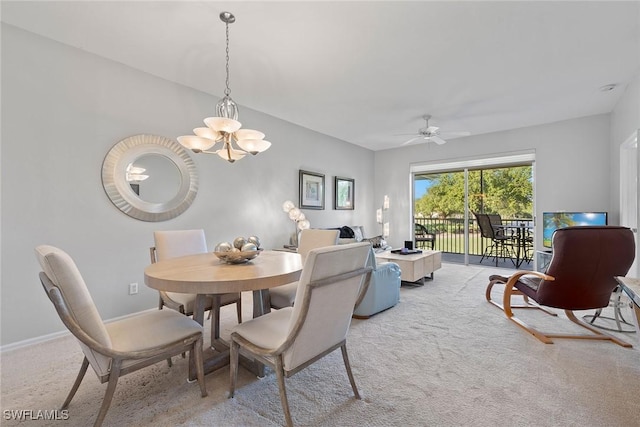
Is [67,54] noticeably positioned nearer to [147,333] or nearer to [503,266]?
[147,333]

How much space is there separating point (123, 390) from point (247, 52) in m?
2.81

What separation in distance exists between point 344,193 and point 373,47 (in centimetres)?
347

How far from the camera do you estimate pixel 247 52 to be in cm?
262

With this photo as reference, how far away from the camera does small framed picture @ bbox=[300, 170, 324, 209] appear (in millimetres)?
4840

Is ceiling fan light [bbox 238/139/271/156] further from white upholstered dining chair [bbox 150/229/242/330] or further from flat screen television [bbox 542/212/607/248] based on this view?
flat screen television [bbox 542/212/607/248]

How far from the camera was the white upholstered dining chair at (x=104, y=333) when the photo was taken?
1177mm

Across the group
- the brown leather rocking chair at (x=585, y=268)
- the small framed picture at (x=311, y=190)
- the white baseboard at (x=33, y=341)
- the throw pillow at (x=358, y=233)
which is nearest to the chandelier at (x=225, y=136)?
the white baseboard at (x=33, y=341)

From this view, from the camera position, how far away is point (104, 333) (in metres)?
1.28

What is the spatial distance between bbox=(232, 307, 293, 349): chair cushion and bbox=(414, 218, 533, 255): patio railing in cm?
539

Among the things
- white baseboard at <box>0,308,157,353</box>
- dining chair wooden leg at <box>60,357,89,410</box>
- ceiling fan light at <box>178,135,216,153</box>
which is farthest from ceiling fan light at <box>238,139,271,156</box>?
white baseboard at <box>0,308,157,353</box>

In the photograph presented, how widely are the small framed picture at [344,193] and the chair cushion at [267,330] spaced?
13.2 ft

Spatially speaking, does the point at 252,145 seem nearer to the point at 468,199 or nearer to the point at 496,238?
the point at 468,199

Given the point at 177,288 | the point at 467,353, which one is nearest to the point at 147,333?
the point at 177,288

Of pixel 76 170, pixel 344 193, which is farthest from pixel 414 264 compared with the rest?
pixel 76 170
